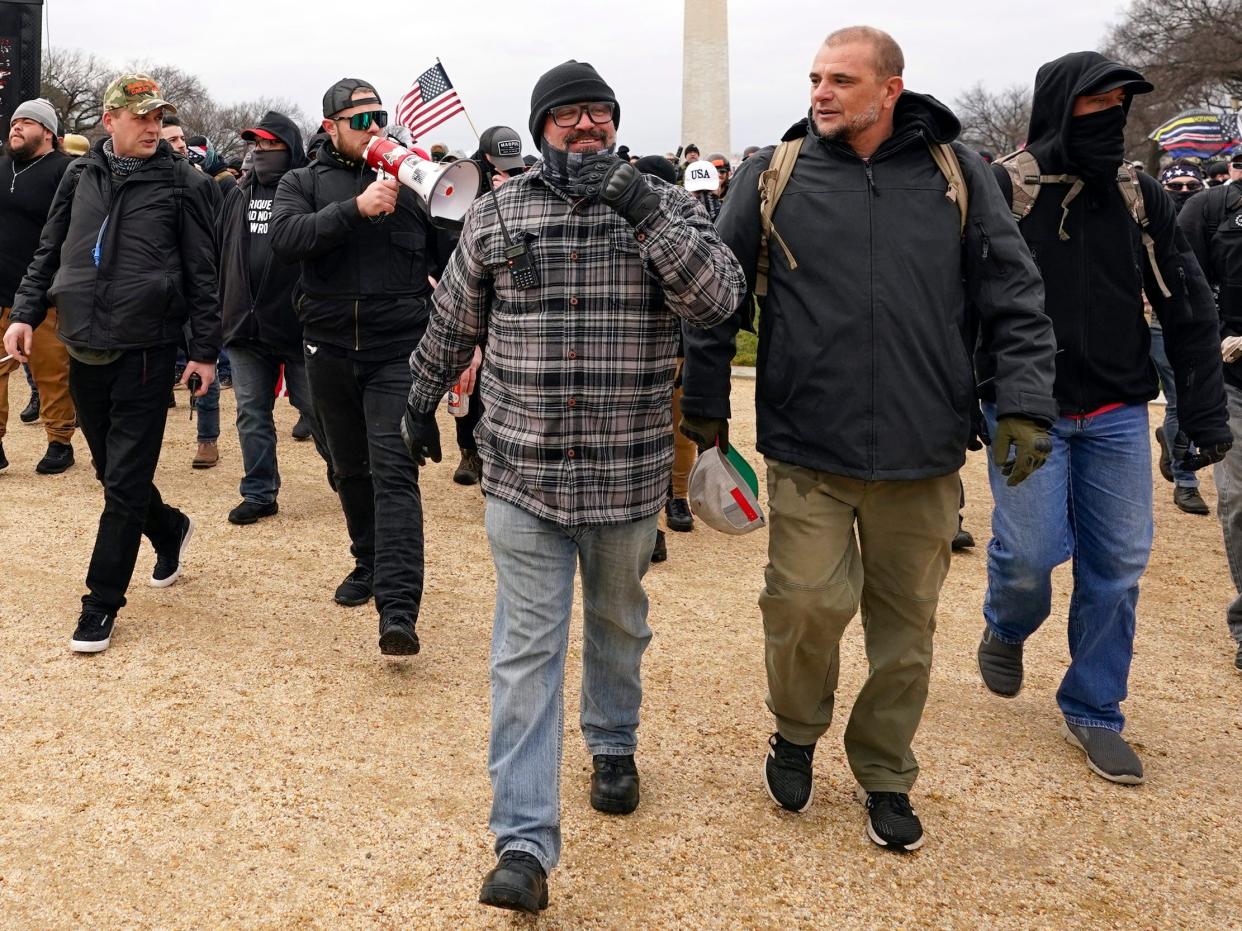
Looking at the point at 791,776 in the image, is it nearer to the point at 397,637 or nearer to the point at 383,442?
the point at 397,637

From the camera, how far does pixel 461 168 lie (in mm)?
4008

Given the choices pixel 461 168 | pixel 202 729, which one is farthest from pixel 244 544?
pixel 461 168

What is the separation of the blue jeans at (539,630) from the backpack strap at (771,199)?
0.80 m

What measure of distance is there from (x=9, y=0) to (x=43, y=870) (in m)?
10.2

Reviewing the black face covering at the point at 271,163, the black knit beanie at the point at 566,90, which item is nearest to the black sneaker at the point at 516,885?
the black knit beanie at the point at 566,90

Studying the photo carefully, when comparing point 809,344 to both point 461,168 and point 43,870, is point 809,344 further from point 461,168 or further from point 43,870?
point 43,870

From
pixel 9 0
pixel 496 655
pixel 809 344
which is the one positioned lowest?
pixel 496 655

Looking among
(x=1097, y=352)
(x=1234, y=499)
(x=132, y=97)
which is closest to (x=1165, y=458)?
(x=1234, y=499)

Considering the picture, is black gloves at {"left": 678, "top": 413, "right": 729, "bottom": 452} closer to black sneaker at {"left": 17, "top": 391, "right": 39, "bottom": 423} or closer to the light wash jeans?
the light wash jeans

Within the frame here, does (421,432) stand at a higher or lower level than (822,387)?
lower

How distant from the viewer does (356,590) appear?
5.34 m

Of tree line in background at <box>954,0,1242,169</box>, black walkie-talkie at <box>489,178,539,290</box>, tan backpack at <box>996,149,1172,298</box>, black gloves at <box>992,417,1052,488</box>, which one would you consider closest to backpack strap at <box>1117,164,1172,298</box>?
tan backpack at <box>996,149,1172,298</box>

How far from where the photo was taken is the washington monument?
105 ft

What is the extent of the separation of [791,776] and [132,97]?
3.68m
